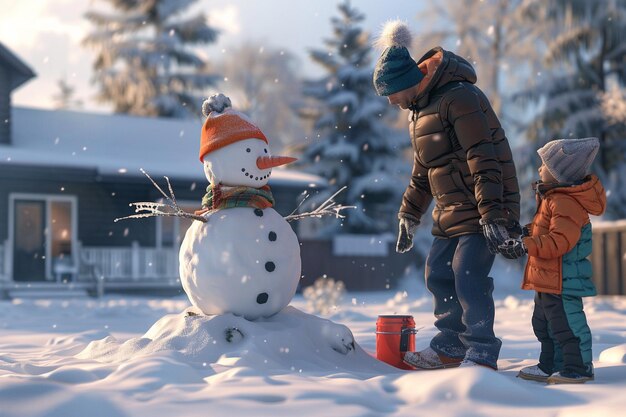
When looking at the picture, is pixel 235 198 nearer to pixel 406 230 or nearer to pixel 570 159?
pixel 406 230

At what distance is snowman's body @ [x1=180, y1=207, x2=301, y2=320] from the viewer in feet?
16.2

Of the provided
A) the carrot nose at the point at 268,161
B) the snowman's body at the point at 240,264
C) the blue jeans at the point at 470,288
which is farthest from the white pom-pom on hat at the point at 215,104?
the blue jeans at the point at 470,288

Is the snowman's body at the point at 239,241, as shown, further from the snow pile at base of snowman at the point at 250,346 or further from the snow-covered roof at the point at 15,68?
the snow-covered roof at the point at 15,68

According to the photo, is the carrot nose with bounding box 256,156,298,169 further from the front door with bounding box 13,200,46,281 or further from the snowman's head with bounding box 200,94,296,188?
the front door with bounding box 13,200,46,281

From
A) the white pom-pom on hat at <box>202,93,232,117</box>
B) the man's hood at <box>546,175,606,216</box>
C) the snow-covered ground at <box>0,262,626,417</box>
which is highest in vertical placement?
the white pom-pom on hat at <box>202,93,232,117</box>

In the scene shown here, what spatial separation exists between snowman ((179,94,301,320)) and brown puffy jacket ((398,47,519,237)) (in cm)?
99

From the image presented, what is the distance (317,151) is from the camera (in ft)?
78.3

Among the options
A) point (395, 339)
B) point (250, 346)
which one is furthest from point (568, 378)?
point (250, 346)

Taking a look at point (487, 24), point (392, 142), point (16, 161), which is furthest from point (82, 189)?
point (487, 24)

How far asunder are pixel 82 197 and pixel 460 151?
578 inches

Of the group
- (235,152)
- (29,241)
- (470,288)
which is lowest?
(470,288)

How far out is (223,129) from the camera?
17.2 ft

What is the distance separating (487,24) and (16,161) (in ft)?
49.7

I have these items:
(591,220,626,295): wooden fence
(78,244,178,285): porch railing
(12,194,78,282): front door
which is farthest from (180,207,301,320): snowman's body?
(12,194,78,282): front door
